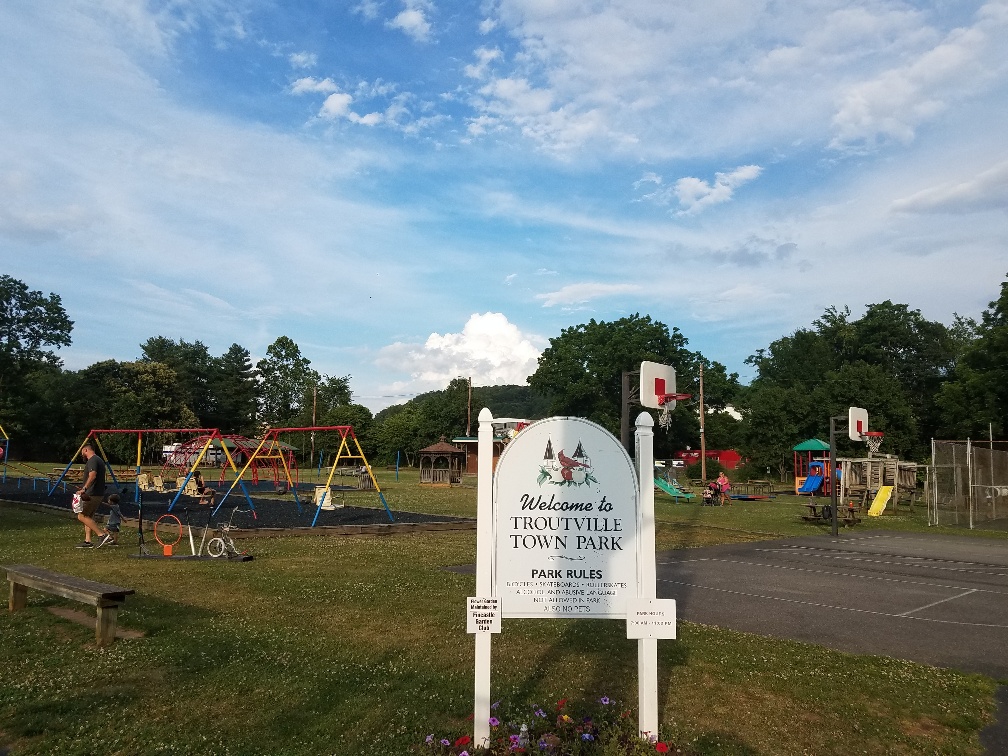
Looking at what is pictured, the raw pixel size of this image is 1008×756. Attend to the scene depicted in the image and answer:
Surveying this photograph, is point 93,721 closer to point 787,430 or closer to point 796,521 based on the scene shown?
point 796,521

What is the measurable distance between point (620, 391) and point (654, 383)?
46.8 meters

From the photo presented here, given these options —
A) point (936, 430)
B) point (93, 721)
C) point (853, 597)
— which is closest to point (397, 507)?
point (853, 597)

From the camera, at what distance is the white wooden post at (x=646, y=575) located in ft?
15.0

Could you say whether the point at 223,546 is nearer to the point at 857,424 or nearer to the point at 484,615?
the point at 484,615

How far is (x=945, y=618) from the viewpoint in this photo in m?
8.98

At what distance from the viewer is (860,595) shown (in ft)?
34.3

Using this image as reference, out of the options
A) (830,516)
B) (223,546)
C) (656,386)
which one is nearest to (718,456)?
(830,516)

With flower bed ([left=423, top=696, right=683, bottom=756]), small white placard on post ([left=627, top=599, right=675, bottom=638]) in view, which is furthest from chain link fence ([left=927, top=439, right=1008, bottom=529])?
flower bed ([left=423, top=696, right=683, bottom=756])

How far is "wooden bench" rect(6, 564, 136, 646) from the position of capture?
22.3ft

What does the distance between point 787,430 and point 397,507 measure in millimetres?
41520

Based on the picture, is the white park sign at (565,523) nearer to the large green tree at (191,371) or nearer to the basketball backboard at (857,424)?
the basketball backboard at (857,424)

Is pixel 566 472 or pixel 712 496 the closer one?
pixel 566 472

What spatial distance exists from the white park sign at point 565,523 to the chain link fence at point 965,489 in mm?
21108

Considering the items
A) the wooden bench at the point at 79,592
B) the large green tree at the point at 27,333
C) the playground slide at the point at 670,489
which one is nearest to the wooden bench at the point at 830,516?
the playground slide at the point at 670,489
